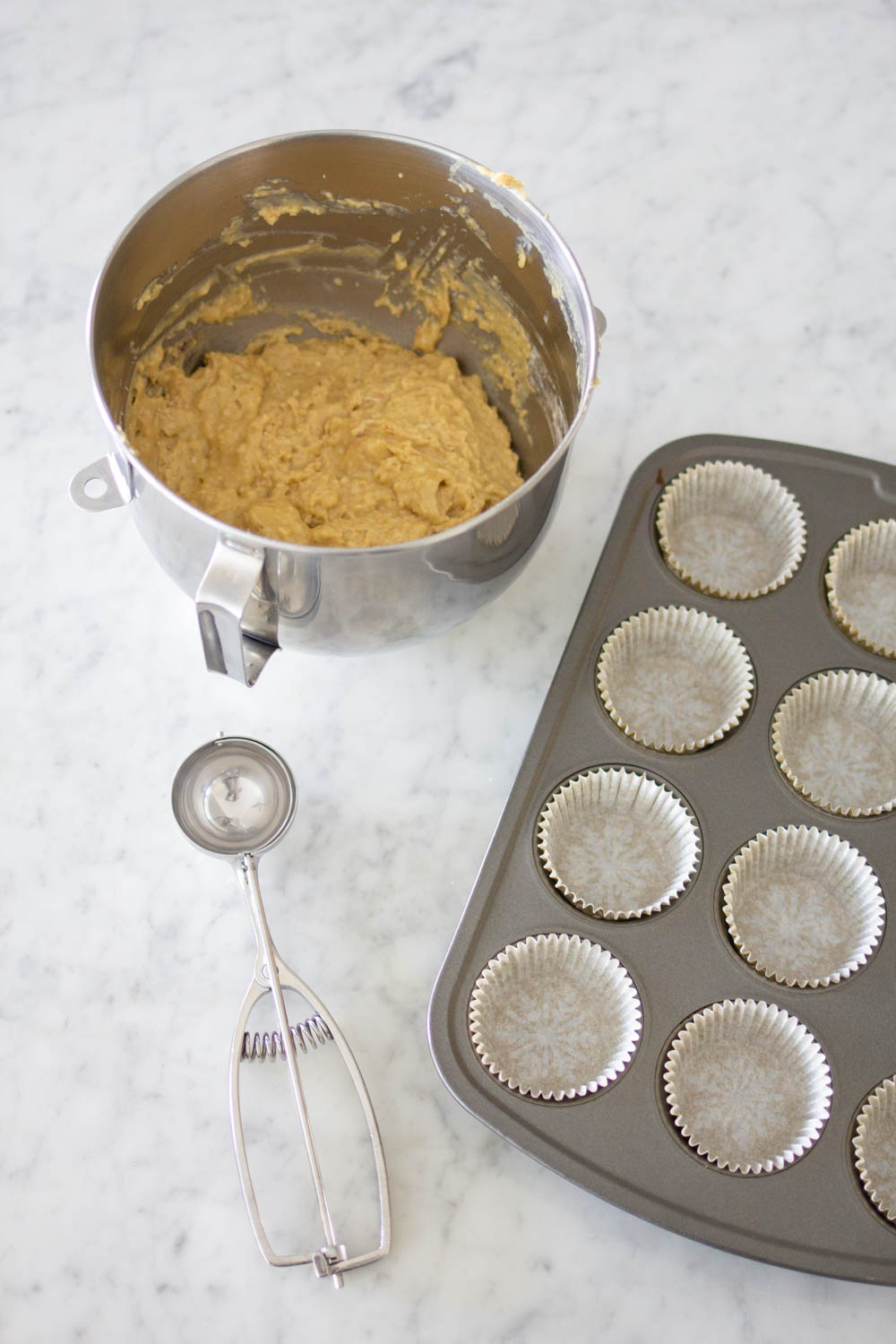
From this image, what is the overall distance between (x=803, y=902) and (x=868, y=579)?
51cm

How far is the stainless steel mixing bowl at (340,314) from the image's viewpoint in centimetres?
123

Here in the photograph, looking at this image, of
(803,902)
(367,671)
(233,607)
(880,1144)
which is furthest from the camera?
(367,671)

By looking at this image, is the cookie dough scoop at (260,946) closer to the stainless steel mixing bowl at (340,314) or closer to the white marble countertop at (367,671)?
the white marble countertop at (367,671)

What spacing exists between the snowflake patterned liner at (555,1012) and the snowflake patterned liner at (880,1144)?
28cm

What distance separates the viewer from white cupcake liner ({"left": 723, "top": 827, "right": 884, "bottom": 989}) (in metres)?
1.46

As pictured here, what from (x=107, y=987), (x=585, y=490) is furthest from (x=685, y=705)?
(x=107, y=987)

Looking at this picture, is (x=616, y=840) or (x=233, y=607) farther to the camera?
(x=616, y=840)

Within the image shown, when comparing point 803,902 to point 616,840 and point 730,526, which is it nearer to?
point 616,840

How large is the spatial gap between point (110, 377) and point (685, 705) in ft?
2.86

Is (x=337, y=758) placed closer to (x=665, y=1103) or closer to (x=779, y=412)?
(x=665, y=1103)

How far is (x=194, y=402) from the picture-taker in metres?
1.55

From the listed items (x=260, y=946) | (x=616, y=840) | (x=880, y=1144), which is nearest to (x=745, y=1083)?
(x=880, y=1144)

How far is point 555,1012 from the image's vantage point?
1438 millimetres

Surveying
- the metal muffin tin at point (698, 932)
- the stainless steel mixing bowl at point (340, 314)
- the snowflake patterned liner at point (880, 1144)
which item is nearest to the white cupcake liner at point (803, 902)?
the metal muffin tin at point (698, 932)
